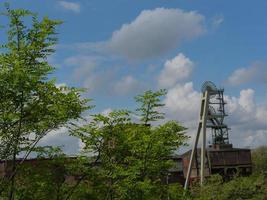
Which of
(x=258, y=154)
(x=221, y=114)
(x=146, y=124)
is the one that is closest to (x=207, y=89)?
(x=221, y=114)

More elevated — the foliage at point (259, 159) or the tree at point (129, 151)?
the foliage at point (259, 159)

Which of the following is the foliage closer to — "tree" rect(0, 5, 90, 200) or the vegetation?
the vegetation

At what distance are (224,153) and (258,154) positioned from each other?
12802 millimetres

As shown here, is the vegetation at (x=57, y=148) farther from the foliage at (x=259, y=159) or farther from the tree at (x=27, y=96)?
the foliage at (x=259, y=159)

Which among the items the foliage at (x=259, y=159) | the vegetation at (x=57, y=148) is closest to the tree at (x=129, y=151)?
the vegetation at (x=57, y=148)

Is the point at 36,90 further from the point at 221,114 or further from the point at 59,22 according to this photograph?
the point at 221,114

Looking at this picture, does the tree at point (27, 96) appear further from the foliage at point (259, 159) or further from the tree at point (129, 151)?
the foliage at point (259, 159)

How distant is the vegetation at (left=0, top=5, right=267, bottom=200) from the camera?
10031 mm

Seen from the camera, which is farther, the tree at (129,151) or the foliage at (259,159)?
the foliage at (259,159)

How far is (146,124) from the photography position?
15141 millimetres

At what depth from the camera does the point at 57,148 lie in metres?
12.0

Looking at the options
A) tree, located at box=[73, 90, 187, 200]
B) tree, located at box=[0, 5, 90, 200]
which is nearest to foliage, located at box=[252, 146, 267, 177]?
tree, located at box=[73, 90, 187, 200]

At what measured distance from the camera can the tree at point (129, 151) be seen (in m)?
12.5

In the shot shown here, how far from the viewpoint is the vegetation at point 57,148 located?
32.9ft
